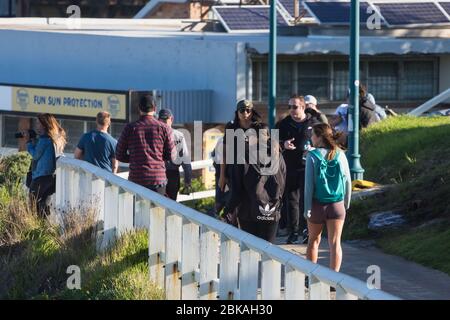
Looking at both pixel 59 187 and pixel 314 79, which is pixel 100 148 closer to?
pixel 59 187

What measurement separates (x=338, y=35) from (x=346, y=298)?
2700 centimetres

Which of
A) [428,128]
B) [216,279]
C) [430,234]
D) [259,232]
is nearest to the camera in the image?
[216,279]

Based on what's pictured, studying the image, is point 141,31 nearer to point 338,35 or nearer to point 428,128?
point 338,35

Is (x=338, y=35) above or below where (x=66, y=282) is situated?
above

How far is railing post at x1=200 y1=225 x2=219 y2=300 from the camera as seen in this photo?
32.1 feet

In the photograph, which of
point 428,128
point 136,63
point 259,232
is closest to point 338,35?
point 136,63

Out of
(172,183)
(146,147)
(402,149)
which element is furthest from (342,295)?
(402,149)

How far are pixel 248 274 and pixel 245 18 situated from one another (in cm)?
2916

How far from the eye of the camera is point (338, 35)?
112 feet

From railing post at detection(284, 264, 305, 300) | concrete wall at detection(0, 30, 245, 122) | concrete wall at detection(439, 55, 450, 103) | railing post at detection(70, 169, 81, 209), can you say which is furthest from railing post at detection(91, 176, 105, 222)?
concrete wall at detection(439, 55, 450, 103)

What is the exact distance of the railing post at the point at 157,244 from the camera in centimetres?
1085

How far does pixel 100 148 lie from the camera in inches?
562

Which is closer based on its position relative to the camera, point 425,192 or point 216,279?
point 216,279

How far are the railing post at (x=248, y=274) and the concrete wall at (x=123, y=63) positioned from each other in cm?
2260
